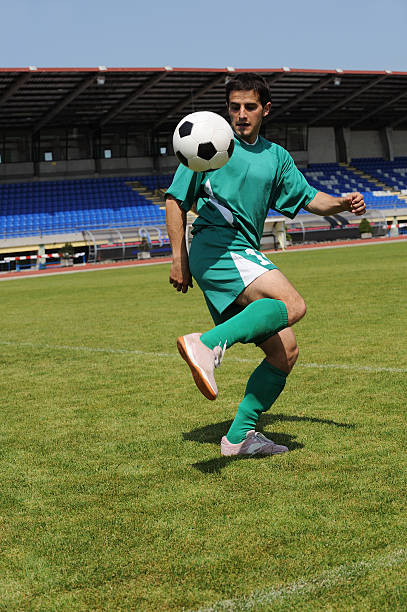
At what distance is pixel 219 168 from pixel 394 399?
208 centimetres

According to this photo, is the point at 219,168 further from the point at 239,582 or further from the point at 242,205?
the point at 239,582

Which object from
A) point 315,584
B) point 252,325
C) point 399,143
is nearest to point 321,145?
point 399,143

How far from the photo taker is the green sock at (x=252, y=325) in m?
3.40

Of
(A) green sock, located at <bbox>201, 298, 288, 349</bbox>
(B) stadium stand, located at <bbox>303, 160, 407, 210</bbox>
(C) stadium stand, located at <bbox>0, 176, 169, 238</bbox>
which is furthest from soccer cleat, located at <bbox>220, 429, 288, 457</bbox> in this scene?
(B) stadium stand, located at <bbox>303, 160, 407, 210</bbox>

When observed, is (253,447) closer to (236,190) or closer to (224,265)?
(224,265)

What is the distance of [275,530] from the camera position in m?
2.71

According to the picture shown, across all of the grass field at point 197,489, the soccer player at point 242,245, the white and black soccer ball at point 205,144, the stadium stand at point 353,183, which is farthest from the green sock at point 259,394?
the stadium stand at point 353,183

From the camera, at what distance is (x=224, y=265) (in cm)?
372

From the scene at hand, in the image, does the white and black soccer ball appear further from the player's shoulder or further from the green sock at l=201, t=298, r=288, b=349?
the green sock at l=201, t=298, r=288, b=349

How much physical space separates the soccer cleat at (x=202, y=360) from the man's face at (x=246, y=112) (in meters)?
1.26

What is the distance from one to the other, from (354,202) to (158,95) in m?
36.6

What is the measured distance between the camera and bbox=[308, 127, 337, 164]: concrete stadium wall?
50625 mm

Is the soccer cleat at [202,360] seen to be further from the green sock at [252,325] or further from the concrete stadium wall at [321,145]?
the concrete stadium wall at [321,145]

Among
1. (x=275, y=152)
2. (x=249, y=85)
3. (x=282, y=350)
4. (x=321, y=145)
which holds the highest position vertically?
(x=321, y=145)
